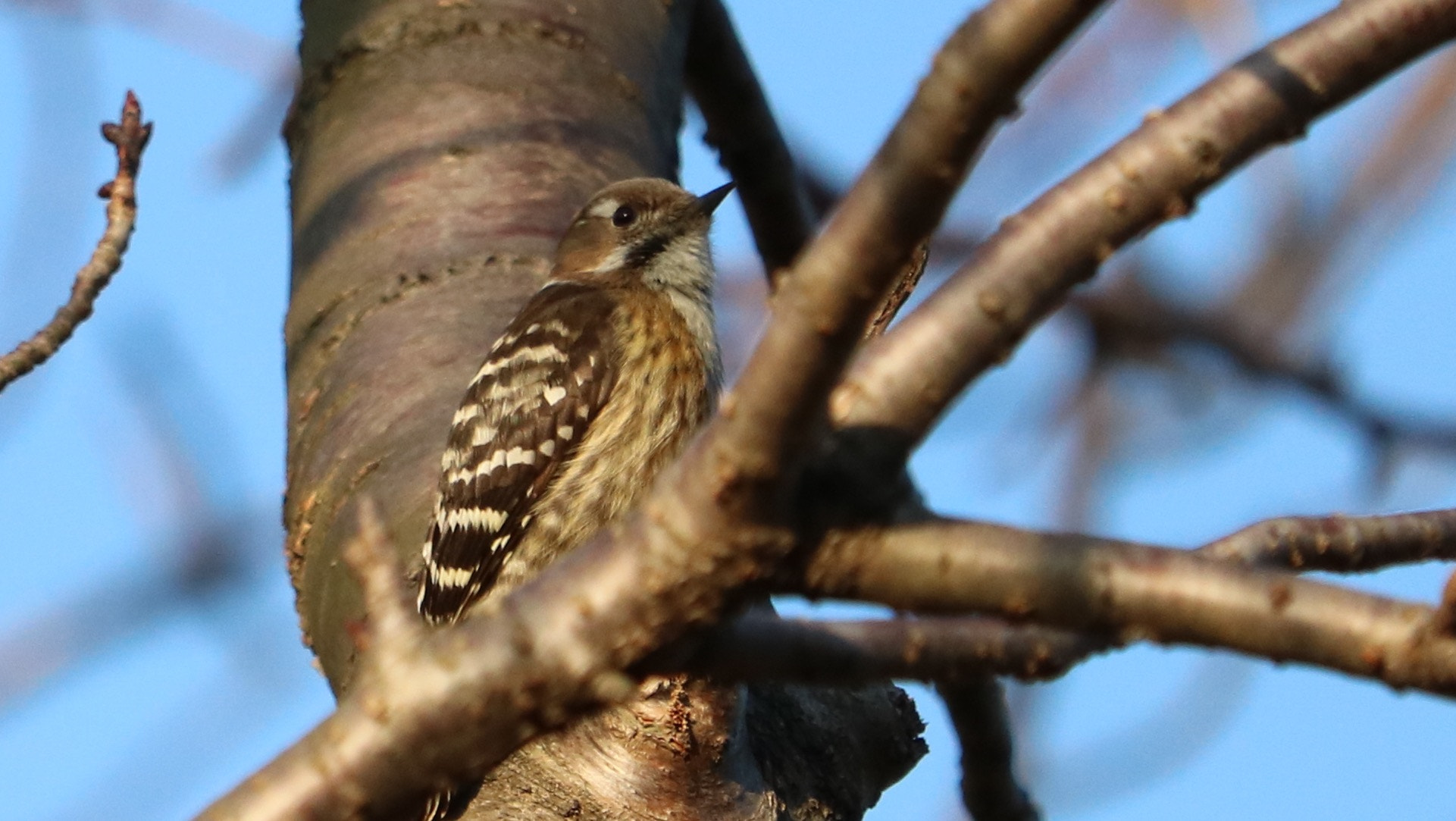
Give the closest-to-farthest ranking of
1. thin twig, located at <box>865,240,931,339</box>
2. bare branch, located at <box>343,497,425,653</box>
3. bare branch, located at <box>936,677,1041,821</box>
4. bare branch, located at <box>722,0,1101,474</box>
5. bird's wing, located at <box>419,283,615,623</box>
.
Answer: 1. bare branch, located at <box>722,0,1101,474</box>
2. bare branch, located at <box>343,497,425,653</box>
3. bare branch, located at <box>936,677,1041,821</box>
4. thin twig, located at <box>865,240,931,339</box>
5. bird's wing, located at <box>419,283,615,623</box>

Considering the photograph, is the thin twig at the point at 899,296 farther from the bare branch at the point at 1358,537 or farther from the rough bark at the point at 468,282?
the bare branch at the point at 1358,537

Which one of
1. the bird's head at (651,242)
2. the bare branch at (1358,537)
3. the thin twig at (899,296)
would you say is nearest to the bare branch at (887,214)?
the bare branch at (1358,537)

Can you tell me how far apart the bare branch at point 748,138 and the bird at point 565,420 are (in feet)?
1.56

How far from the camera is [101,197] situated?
10.4 feet

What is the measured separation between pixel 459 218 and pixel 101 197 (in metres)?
1.18

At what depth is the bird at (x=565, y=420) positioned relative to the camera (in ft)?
13.9

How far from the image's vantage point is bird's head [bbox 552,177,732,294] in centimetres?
515

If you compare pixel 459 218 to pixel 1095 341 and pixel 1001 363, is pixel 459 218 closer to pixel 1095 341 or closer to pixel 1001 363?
pixel 1095 341

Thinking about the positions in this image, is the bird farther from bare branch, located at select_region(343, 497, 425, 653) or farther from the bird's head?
bare branch, located at select_region(343, 497, 425, 653)

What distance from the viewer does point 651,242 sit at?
18.2 feet

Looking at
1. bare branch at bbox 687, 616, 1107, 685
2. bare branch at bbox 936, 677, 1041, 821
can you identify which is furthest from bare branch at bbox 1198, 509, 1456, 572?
bare branch at bbox 687, 616, 1107, 685

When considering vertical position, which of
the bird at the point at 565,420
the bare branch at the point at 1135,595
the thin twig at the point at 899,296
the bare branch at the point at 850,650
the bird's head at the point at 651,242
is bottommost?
the bare branch at the point at 1135,595

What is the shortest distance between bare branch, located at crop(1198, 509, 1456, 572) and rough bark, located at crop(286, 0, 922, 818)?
3.61 feet

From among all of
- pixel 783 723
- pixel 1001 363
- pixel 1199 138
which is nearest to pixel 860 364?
pixel 1001 363
